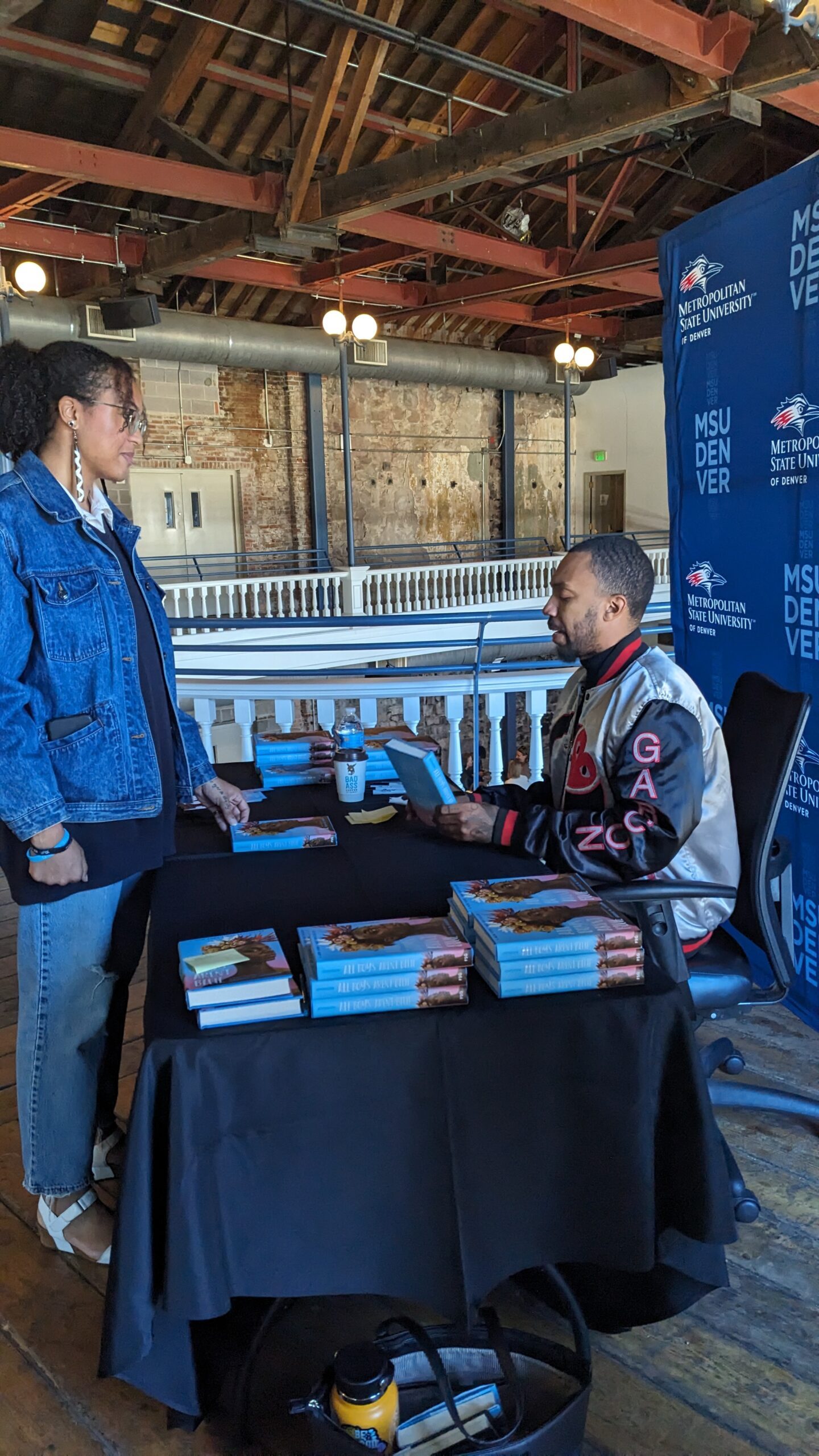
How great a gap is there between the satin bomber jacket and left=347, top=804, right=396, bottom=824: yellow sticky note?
19cm

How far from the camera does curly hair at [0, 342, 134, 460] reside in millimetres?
1553

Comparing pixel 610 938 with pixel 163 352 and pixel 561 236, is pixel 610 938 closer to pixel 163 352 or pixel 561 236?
pixel 163 352

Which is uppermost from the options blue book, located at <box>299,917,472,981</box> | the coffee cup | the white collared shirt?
the white collared shirt

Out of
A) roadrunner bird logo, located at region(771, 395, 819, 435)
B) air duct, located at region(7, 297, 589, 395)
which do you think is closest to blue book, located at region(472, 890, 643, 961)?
roadrunner bird logo, located at region(771, 395, 819, 435)

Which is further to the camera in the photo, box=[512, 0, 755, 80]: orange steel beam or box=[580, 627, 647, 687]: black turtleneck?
box=[512, 0, 755, 80]: orange steel beam

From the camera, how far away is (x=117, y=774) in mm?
1606

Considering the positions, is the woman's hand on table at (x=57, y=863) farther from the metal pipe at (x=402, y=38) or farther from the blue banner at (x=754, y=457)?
the metal pipe at (x=402, y=38)

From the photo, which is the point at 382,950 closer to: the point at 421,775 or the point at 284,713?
the point at 421,775

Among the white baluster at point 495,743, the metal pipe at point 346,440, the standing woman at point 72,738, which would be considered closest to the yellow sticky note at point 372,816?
the standing woman at point 72,738

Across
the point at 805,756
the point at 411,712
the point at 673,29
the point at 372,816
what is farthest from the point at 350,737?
the point at 673,29

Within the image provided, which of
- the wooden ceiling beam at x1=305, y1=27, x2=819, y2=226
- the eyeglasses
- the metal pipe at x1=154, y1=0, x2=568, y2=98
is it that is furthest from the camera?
the metal pipe at x1=154, y1=0, x2=568, y2=98

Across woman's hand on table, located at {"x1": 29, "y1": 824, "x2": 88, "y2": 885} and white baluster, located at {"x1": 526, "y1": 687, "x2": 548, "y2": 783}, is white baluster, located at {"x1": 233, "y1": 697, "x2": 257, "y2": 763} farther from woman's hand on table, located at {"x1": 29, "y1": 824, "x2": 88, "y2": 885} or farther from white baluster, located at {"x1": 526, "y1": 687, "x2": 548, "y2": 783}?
woman's hand on table, located at {"x1": 29, "y1": 824, "x2": 88, "y2": 885}

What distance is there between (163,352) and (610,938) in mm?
10368

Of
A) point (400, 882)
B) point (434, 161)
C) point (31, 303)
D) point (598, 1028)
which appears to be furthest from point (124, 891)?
point (31, 303)
